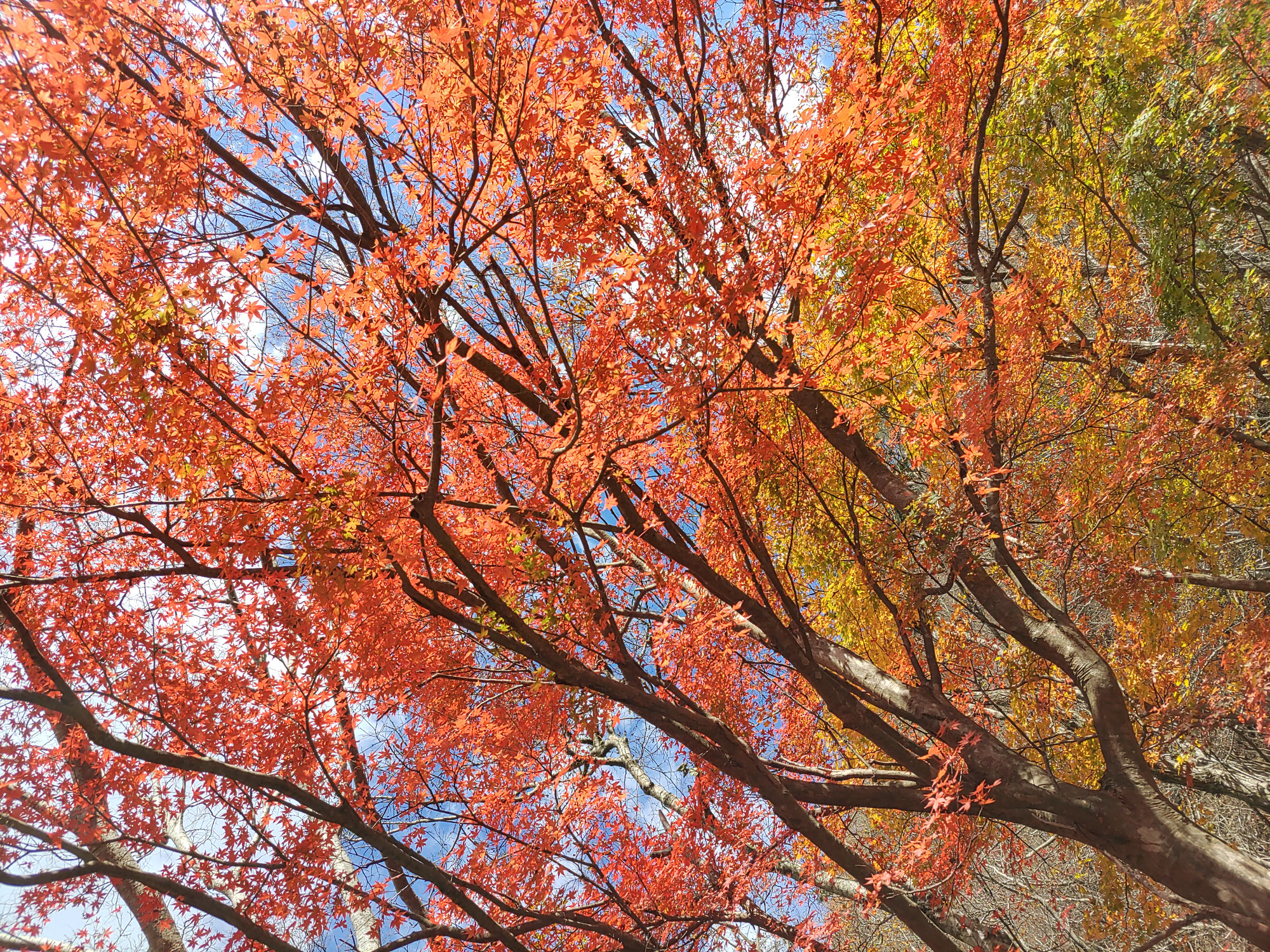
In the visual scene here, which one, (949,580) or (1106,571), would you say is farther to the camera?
(1106,571)

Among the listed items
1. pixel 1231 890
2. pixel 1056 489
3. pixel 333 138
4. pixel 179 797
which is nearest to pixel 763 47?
pixel 333 138

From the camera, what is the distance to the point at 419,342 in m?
3.11

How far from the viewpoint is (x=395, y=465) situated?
3779mm

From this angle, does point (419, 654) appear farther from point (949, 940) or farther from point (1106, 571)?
point (1106, 571)

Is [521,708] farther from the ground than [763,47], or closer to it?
closer to it

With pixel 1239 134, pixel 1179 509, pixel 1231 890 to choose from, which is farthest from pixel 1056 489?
pixel 1231 890

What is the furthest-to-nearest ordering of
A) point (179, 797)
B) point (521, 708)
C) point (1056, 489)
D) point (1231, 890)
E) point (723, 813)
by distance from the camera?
1. point (1056, 489)
2. point (521, 708)
3. point (179, 797)
4. point (723, 813)
5. point (1231, 890)

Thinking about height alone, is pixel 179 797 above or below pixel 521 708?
above

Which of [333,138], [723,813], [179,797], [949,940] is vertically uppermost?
[333,138]

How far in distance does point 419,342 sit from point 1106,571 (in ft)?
22.4

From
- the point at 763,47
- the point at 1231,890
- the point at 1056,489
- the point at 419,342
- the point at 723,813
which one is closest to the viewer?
the point at 419,342

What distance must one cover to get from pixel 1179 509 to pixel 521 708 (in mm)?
6682

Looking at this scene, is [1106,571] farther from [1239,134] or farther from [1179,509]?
[1239,134]

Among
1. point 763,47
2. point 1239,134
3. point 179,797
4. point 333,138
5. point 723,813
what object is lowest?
point 723,813
